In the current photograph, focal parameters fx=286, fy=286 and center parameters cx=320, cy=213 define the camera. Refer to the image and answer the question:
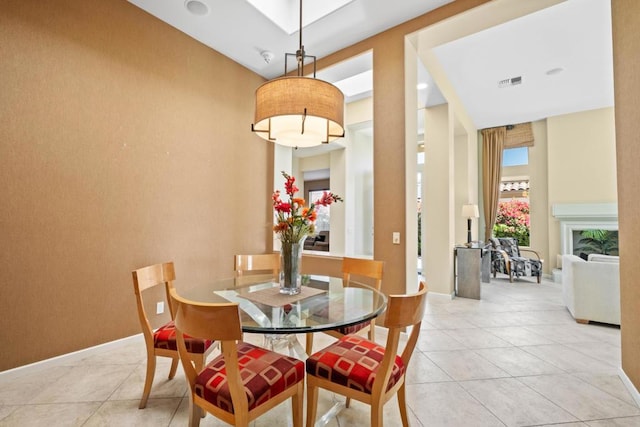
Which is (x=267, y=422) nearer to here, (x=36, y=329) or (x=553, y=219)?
(x=36, y=329)

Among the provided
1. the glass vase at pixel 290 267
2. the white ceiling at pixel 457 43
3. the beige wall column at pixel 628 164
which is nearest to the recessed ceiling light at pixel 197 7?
the white ceiling at pixel 457 43

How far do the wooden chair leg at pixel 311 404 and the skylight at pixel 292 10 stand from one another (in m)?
3.22

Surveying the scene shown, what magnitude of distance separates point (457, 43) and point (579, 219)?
16.4 ft

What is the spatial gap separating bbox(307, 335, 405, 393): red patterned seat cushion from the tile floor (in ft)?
1.64

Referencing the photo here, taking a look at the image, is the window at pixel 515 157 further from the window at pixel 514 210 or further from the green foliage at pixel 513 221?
the green foliage at pixel 513 221

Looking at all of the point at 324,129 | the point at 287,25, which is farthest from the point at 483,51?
the point at 324,129

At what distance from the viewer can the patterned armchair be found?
19.2 feet

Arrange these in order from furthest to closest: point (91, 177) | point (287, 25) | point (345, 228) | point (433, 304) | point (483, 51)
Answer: point (345, 228) < point (433, 304) < point (483, 51) < point (287, 25) < point (91, 177)

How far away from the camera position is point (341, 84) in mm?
4793

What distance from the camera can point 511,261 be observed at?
593 cm

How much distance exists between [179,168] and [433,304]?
3.95 metres

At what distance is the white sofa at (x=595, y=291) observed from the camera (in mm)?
3303

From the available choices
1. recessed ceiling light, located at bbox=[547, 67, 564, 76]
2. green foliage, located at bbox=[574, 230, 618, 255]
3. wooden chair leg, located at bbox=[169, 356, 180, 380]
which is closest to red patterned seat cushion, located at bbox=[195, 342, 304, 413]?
wooden chair leg, located at bbox=[169, 356, 180, 380]

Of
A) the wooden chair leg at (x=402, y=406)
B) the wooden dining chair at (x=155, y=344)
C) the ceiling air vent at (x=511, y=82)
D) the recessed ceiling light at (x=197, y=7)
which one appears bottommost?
the wooden chair leg at (x=402, y=406)
